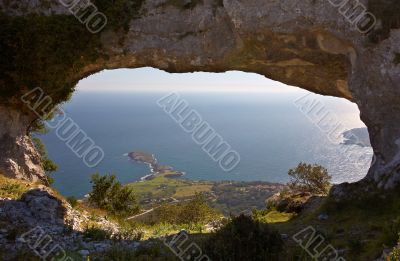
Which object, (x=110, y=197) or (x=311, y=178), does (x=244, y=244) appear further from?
(x=110, y=197)

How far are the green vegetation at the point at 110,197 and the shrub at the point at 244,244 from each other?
25.0m

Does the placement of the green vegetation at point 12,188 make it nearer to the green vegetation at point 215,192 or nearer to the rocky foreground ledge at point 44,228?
the rocky foreground ledge at point 44,228

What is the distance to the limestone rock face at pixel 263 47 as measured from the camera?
1784 centimetres

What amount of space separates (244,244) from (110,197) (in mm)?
28084

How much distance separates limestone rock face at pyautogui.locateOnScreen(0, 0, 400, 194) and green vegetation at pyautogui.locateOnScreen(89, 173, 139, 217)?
13.8 meters

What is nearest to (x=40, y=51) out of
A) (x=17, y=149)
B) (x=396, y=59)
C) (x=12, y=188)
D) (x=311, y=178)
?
(x=17, y=149)

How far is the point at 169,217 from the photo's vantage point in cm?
3603

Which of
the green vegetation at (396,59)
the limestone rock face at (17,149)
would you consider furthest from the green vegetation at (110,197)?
the green vegetation at (396,59)

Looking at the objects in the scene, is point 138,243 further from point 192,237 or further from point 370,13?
point 370,13

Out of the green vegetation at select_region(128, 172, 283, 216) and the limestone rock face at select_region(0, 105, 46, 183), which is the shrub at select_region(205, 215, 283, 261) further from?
the green vegetation at select_region(128, 172, 283, 216)

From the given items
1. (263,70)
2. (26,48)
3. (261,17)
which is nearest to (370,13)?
(261,17)

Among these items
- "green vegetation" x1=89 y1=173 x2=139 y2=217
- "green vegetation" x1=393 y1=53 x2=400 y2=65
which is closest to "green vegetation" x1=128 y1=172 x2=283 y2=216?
"green vegetation" x1=89 y1=173 x2=139 y2=217

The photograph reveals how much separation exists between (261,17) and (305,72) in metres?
5.94

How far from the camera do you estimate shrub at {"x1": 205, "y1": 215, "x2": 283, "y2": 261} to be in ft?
36.2
